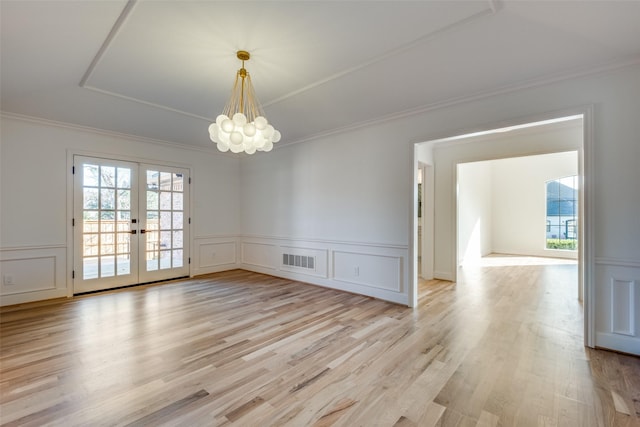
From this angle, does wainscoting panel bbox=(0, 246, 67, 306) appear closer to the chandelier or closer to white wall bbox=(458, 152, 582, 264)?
the chandelier

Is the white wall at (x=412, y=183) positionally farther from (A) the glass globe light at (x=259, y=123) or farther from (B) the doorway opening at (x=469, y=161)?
(A) the glass globe light at (x=259, y=123)

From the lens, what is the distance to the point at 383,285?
4.10 meters

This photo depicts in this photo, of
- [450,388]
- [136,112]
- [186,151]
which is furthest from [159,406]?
[186,151]

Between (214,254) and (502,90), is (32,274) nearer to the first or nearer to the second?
(214,254)

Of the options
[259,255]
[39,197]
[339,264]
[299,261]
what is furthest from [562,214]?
[39,197]

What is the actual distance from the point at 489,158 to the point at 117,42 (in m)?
5.20

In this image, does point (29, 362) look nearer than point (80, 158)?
Yes

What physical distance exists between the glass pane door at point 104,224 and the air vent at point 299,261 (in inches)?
103

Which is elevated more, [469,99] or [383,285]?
[469,99]

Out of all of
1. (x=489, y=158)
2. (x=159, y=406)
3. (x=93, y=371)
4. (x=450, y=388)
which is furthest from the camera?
(x=489, y=158)

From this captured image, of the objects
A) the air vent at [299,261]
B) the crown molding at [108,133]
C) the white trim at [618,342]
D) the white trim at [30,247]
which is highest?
the crown molding at [108,133]

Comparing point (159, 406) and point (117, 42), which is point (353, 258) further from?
point (117, 42)

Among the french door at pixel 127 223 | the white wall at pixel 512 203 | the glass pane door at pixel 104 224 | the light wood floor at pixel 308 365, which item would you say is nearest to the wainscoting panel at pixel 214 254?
the french door at pixel 127 223

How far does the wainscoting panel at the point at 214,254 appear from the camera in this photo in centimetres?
570
